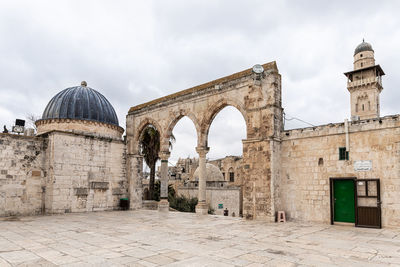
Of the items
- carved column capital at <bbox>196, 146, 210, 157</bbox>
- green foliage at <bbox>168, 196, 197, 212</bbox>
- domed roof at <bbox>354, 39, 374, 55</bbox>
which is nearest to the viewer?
carved column capital at <bbox>196, 146, 210, 157</bbox>

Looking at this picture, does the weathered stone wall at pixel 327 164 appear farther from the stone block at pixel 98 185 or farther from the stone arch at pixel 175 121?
the stone block at pixel 98 185

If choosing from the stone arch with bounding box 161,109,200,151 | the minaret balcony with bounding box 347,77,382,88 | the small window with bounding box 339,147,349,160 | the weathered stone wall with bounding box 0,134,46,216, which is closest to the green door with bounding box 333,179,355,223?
the small window with bounding box 339,147,349,160

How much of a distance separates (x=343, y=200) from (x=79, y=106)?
1377cm

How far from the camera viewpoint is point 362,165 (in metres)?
9.94

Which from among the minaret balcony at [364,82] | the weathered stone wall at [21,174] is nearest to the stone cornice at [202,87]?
the weathered stone wall at [21,174]

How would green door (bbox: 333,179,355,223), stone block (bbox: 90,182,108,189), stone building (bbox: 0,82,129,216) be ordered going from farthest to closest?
1. stone block (bbox: 90,182,108,189)
2. stone building (bbox: 0,82,129,216)
3. green door (bbox: 333,179,355,223)

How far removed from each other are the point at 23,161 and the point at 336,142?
13.0 meters

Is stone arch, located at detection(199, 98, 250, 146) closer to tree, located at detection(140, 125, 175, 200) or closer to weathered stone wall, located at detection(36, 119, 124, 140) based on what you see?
weathered stone wall, located at detection(36, 119, 124, 140)

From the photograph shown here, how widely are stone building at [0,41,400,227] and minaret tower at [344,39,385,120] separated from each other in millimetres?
33208

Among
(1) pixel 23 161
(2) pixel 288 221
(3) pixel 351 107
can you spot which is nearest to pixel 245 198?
(2) pixel 288 221

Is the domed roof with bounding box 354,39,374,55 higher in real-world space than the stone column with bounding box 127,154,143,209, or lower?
higher

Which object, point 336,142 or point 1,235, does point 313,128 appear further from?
point 1,235

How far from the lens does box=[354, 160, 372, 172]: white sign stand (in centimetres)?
979

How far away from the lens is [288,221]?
11.3m
